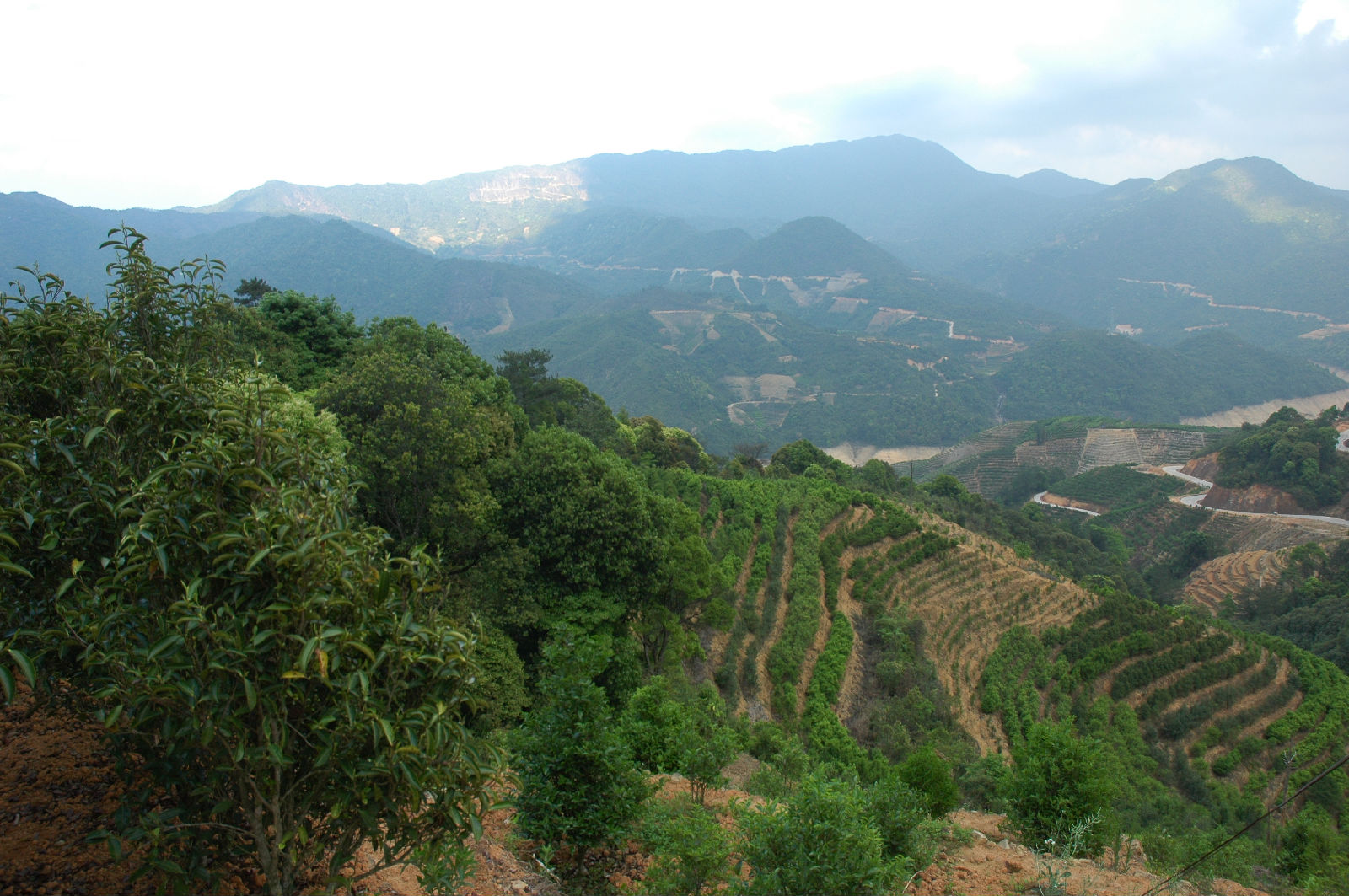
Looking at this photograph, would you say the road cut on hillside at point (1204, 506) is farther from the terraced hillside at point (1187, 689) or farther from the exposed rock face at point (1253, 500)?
the terraced hillside at point (1187, 689)

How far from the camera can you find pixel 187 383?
4.25 meters

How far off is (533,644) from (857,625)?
1540 cm

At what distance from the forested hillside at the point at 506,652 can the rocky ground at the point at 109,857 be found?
0.29 m

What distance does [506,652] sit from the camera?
14.4 metres

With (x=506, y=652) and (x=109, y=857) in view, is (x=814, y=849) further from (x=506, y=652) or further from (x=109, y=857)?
(x=506, y=652)

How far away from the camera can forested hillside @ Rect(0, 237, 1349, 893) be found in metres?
3.56

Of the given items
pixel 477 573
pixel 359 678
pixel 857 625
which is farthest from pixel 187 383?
pixel 857 625

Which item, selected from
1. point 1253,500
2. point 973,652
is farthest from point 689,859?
point 1253,500

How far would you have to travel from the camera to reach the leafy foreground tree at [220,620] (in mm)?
3398

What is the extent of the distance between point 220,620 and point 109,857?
11.4 ft

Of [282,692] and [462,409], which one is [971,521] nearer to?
[462,409]

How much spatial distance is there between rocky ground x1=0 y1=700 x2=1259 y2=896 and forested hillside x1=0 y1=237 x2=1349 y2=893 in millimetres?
286

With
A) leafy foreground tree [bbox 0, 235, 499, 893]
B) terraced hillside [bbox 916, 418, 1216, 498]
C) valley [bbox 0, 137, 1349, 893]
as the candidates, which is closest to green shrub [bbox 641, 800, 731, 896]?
valley [bbox 0, 137, 1349, 893]

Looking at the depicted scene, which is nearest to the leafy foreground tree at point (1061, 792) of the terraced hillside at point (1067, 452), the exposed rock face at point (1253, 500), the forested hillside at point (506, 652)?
the forested hillside at point (506, 652)
